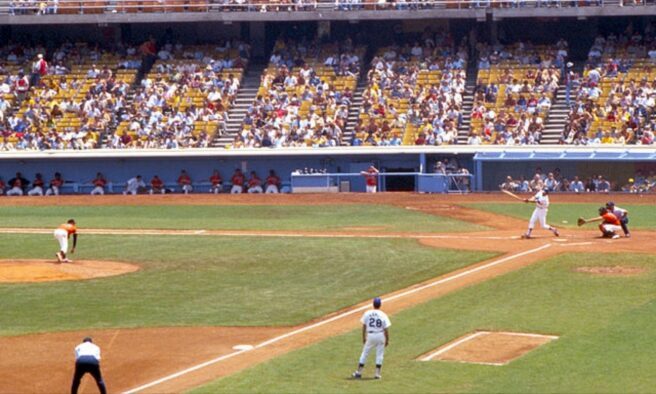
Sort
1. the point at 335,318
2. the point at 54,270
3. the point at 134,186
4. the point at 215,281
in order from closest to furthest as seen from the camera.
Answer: the point at 335,318 → the point at 215,281 → the point at 54,270 → the point at 134,186

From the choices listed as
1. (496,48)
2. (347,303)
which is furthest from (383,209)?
(347,303)

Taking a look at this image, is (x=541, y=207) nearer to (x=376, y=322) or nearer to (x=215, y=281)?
(x=215, y=281)

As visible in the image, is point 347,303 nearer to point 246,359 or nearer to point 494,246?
point 246,359

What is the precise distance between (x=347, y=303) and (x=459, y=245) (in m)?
9.80

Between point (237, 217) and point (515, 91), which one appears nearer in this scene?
point (237, 217)

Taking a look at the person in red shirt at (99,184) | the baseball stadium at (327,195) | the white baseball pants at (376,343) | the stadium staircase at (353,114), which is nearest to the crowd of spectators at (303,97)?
the baseball stadium at (327,195)

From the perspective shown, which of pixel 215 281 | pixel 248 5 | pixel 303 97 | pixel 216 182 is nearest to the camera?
pixel 215 281

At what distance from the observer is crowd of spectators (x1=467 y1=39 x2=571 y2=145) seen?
51781 mm

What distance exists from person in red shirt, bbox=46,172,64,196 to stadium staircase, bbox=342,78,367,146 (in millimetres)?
12312

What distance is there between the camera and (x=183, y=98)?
56812 mm

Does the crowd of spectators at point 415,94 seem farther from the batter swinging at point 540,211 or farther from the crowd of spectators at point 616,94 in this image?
the batter swinging at point 540,211

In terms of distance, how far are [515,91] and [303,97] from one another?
30.9 feet

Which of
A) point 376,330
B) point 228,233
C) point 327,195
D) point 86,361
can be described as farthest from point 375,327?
point 327,195

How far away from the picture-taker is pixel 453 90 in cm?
5478
